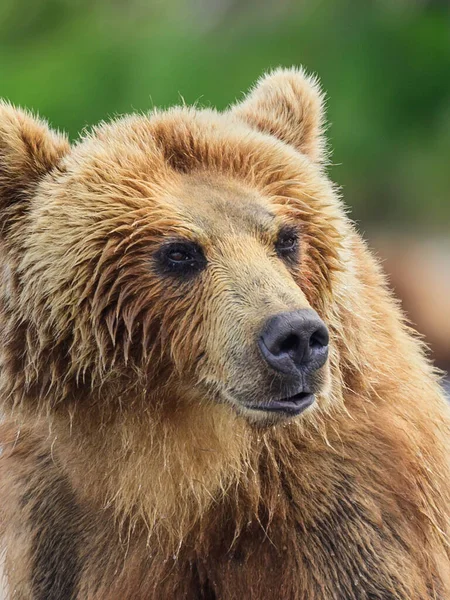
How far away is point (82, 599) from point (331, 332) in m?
1.32

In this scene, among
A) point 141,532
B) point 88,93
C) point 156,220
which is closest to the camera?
point 156,220

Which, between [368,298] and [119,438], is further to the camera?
[368,298]

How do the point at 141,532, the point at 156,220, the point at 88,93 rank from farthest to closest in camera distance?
the point at 88,93 < the point at 141,532 < the point at 156,220

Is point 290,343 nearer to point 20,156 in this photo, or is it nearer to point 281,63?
point 20,156

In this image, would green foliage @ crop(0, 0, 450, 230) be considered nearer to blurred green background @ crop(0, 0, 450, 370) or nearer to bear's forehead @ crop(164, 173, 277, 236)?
blurred green background @ crop(0, 0, 450, 370)

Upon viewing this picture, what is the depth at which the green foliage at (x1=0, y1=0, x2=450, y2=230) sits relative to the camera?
1109 centimetres

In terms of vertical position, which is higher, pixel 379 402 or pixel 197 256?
pixel 197 256

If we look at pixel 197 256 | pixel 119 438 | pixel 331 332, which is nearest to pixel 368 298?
pixel 331 332

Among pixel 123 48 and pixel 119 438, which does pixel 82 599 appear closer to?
pixel 119 438

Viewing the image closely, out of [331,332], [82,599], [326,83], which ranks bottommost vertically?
[82,599]

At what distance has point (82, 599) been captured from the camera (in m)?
4.03

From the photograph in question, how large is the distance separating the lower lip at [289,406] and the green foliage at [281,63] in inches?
292

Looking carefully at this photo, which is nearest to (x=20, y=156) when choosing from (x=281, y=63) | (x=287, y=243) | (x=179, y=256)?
(x=179, y=256)

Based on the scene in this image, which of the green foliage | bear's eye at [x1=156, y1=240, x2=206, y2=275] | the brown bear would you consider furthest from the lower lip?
the green foliage
